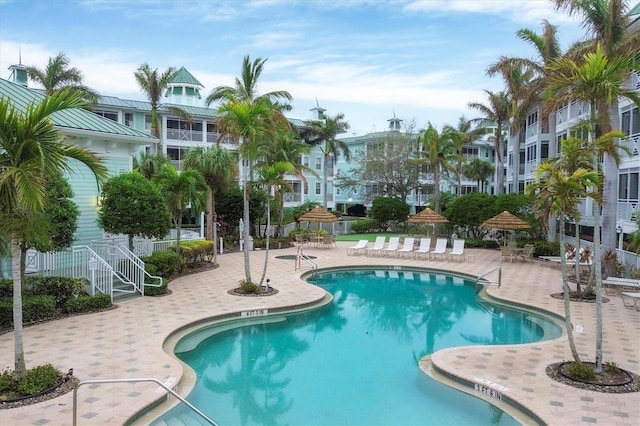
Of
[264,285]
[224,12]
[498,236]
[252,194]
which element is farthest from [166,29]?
[498,236]

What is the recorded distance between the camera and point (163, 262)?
16.5m

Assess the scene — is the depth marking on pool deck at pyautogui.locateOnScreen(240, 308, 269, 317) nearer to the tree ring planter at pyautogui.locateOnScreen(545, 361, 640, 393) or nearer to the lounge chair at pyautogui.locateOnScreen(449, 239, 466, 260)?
the tree ring planter at pyautogui.locateOnScreen(545, 361, 640, 393)

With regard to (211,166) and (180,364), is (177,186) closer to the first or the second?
(211,166)

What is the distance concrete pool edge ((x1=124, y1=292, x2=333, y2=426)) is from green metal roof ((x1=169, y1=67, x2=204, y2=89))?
31.9 metres

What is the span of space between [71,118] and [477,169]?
44.6 m

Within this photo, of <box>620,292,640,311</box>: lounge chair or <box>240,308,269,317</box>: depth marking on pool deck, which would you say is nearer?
<box>620,292,640,311</box>: lounge chair

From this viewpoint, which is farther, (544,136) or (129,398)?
(544,136)

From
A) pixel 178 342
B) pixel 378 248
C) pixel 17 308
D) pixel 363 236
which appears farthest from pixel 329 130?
pixel 17 308

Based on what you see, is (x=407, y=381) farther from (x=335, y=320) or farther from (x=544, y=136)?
(x=544, y=136)

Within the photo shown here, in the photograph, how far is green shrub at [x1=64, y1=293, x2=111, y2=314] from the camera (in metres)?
12.6

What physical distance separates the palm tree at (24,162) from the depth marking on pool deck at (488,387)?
7607 mm

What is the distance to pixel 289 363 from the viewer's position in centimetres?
1064

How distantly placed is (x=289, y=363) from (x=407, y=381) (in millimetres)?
2661

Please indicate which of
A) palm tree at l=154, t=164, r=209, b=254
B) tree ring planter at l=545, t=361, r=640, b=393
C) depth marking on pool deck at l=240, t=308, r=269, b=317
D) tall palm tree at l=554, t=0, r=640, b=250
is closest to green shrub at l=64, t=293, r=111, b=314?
depth marking on pool deck at l=240, t=308, r=269, b=317
